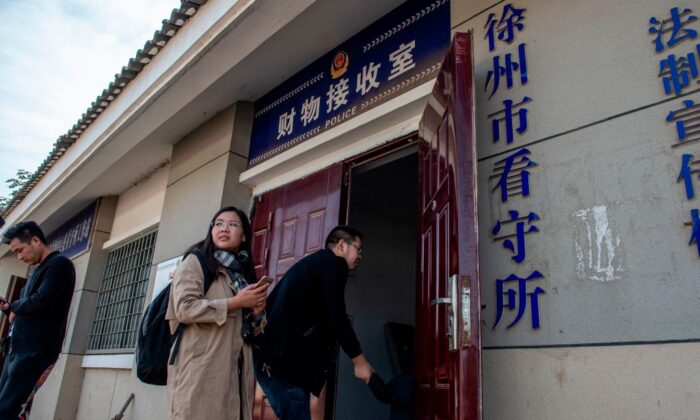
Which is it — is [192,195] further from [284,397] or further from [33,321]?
[284,397]

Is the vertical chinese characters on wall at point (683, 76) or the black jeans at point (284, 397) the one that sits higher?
the vertical chinese characters on wall at point (683, 76)

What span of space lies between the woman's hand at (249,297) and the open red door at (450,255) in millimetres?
788

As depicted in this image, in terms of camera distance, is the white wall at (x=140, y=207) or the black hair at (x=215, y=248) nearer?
the black hair at (x=215, y=248)

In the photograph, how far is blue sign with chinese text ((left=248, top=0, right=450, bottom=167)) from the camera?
3.41m

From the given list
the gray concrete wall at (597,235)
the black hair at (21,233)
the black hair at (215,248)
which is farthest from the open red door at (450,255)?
the black hair at (21,233)

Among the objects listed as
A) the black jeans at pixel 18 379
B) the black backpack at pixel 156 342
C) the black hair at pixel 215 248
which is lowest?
the black jeans at pixel 18 379

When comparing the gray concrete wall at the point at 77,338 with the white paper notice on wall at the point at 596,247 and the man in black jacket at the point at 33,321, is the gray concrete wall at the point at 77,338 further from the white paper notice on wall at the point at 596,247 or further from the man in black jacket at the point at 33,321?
the white paper notice on wall at the point at 596,247

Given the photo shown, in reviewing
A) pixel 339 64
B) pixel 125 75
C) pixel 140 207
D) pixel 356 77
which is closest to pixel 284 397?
pixel 356 77

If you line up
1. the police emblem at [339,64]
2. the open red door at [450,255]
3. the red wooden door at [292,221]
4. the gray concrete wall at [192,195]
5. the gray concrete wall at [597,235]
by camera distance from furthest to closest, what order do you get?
the gray concrete wall at [192,195] < the police emblem at [339,64] < the red wooden door at [292,221] < the open red door at [450,255] < the gray concrete wall at [597,235]

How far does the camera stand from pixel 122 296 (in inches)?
276

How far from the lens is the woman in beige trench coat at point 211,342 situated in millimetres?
2121

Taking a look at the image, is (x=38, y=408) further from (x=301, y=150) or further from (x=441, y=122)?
(x=441, y=122)

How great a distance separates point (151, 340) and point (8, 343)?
190 centimetres

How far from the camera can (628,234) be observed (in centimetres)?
207
